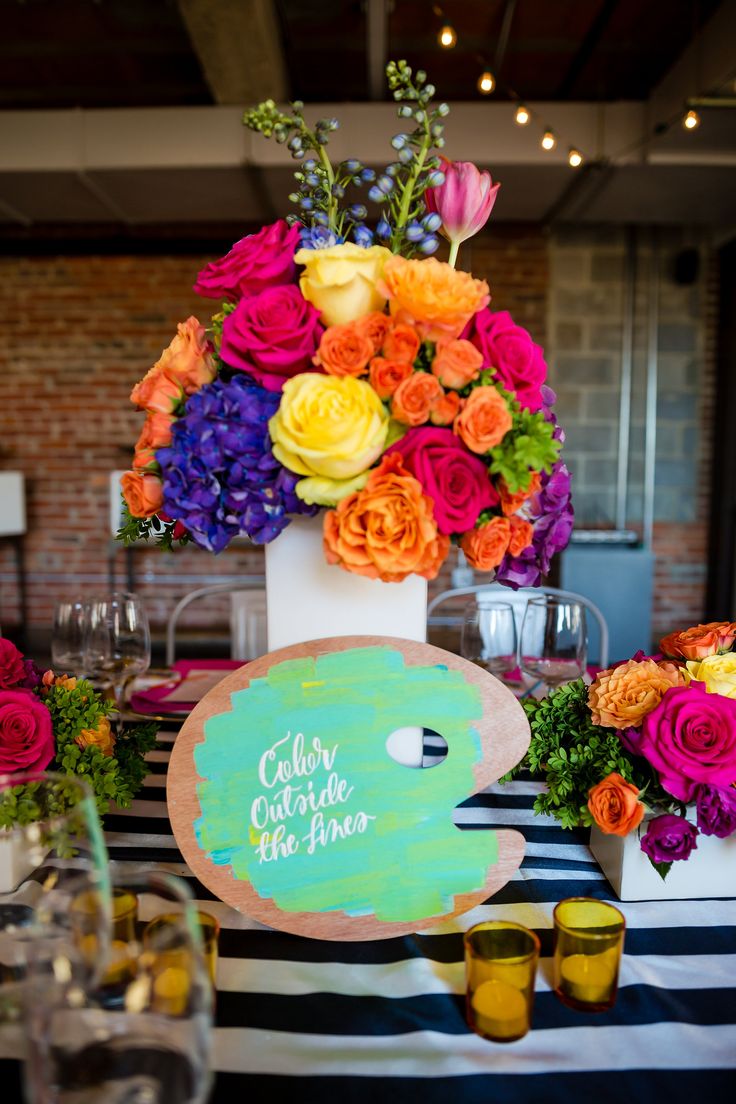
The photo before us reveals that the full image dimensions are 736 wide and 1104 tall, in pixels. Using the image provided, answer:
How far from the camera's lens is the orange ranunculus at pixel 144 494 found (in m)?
0.82

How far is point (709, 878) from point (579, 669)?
554mm

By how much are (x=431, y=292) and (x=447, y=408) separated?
10 centimetres

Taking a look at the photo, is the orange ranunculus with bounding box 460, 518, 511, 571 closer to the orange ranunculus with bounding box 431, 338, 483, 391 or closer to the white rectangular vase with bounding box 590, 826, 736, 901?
the orange ranunculus with bounding box 431, 338, 483, 391

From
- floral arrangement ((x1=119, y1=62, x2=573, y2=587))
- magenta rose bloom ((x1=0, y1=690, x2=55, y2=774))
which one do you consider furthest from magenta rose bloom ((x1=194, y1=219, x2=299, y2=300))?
magenta rose bloom ((x1=0, y1=690, x2=55, y2=774))

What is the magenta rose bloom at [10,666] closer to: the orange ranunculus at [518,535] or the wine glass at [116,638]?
the wine glass at [116,638]

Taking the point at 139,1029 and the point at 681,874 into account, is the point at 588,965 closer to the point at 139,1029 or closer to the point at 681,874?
the point at 681,874

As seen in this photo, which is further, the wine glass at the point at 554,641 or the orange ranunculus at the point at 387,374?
the wine glass at the point at 554,641

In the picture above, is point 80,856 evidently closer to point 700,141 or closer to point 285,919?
point 285,919

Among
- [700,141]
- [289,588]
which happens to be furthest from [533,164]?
→ [289,588]

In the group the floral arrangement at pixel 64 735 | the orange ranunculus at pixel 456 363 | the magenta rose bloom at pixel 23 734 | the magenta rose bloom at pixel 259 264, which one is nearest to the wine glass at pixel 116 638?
the floral arrangement at pixel 64 735

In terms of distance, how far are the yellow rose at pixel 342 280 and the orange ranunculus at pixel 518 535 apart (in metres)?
0.25

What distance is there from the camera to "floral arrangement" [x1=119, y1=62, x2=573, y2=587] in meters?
0.70

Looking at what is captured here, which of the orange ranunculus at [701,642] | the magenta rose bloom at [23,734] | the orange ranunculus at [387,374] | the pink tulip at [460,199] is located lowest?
the magenta rose bloom at [23,734]

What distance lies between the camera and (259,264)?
78 cm
